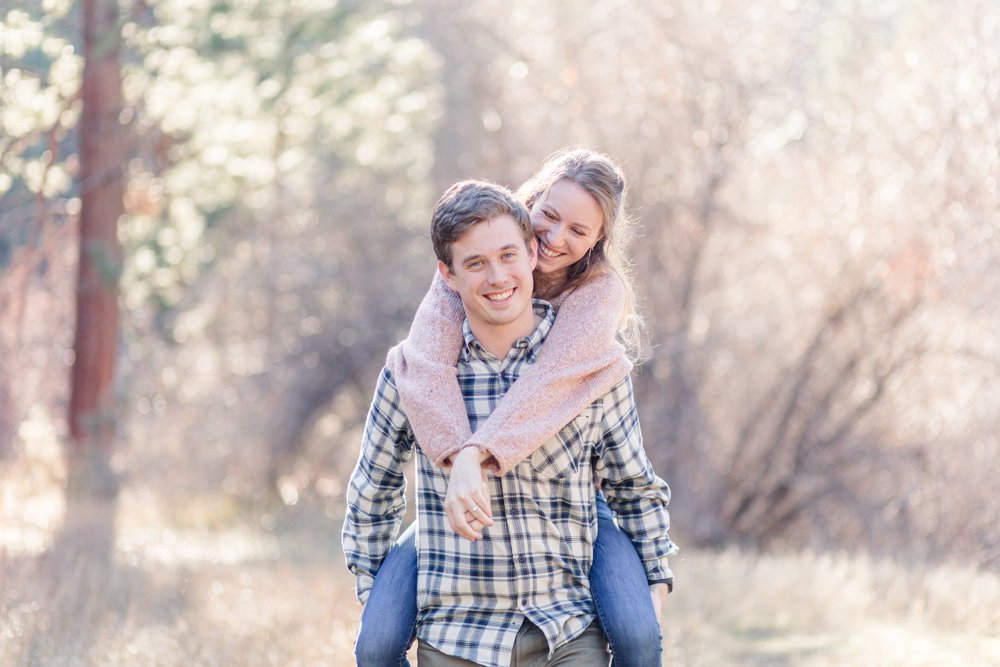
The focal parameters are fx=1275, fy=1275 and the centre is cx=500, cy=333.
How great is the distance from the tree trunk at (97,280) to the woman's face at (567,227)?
6123 mm

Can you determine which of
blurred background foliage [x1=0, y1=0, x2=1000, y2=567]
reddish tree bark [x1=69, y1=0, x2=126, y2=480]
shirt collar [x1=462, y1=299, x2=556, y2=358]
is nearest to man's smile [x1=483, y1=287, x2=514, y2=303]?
shirt collar [x1=462, y1=299, x2=556, y2=358]

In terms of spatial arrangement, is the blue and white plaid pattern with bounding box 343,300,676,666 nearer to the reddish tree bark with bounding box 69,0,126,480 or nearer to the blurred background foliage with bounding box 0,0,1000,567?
the blurred background foliage with bounding box 0,0,1000,567

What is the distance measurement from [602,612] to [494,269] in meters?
0.88

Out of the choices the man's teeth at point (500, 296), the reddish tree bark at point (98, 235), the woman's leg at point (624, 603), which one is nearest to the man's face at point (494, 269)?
the man's teeth at point (500, 296)

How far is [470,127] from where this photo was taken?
39.1 feet

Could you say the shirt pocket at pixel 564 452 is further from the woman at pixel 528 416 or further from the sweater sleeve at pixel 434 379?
the sweater sleeve at pixel 434 379

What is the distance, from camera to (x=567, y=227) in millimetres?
3488

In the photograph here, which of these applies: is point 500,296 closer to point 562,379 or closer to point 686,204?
point 562,379

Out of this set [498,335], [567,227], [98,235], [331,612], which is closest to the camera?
[498,335]

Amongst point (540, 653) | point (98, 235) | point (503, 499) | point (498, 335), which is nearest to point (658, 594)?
point (540, 653)

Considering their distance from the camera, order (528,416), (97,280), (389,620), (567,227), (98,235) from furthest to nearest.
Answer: (97,280) → (98,235) → (567,227) → (389,620) → (528,416)

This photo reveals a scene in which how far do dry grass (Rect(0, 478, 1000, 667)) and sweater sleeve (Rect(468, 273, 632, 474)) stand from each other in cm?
258

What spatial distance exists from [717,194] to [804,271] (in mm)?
1017

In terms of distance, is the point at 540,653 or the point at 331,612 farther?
the point at 331,612
